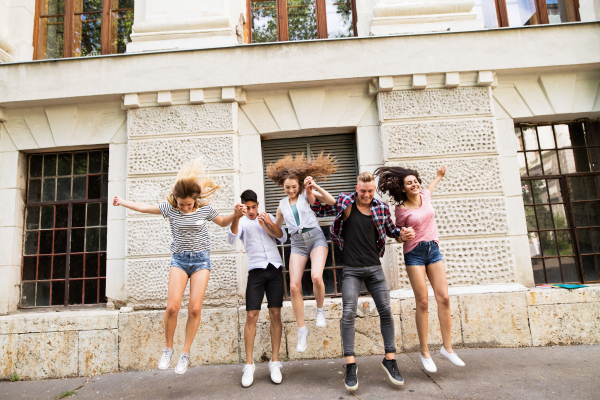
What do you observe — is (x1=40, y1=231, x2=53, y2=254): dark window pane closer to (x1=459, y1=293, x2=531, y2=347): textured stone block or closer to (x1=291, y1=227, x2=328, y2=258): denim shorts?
(x1=291, y1=227, x2=328, y2=258): denim shorts

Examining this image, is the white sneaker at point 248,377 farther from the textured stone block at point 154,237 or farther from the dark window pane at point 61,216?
the dark window pane at point 61,216

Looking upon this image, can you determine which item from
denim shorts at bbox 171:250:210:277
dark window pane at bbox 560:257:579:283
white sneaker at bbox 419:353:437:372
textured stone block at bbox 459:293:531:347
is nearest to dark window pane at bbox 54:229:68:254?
denim shorts at bbox 171:250:210:277

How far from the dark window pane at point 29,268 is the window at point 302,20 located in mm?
5016

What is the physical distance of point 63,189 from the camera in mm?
5977

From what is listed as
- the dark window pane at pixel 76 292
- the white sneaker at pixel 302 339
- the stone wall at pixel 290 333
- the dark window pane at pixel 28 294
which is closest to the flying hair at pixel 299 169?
the white sneaker at pixel 302 339

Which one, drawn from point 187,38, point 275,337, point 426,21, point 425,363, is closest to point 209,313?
point 275,337

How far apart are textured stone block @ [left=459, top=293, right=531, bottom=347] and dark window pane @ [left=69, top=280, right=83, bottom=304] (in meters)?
5.60

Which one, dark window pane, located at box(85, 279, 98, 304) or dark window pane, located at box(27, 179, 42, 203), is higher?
dark window pane, located at box(27, 179, 42, 203)

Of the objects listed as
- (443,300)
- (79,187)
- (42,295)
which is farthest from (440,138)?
(42,295)

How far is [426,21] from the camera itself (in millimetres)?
5719

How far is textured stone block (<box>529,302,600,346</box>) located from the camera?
194 inches

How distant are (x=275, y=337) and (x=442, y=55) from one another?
15.0 feet

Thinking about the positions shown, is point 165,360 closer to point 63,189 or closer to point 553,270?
point 63,189

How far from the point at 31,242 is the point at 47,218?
1.42ft
